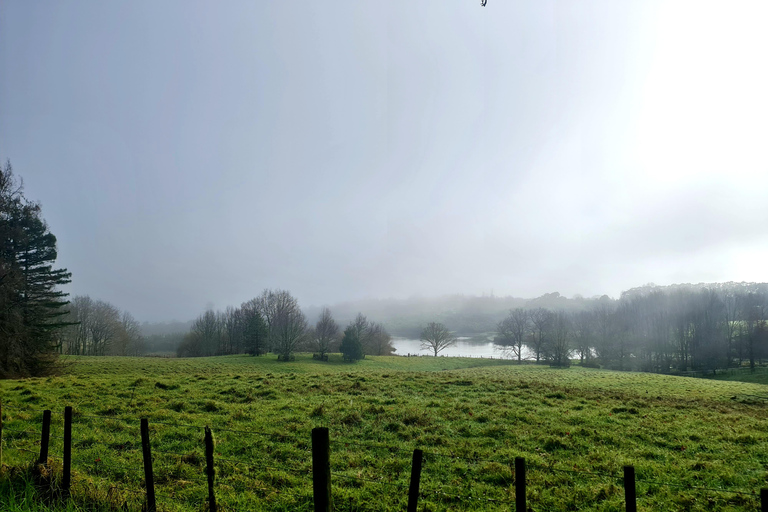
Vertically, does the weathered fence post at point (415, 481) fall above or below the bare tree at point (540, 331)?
above

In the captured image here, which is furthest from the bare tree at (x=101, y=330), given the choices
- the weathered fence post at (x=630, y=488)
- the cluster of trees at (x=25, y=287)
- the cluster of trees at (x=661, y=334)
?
the weathered fence post at (x=630, y=488)

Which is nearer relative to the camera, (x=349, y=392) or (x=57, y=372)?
(x=349, y=392)

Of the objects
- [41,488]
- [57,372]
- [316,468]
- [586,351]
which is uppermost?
[316,468]

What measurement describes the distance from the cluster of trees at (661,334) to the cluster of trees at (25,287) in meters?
67.7

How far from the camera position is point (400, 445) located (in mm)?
9875

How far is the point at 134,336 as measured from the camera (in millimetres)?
90625

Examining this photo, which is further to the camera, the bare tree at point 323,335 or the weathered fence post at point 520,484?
the bare tree at point 323,335

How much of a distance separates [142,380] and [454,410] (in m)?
16.9

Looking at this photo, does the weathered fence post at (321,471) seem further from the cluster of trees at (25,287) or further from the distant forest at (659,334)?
the distant forest at (659,334)

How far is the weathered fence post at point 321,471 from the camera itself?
4.18m

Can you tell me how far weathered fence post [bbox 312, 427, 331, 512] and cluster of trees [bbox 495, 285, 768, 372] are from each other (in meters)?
67.3

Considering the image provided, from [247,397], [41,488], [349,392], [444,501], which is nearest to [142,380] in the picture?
[247,397]

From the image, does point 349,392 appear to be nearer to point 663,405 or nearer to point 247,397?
point 247,397

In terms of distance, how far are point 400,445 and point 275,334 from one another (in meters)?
57.7
